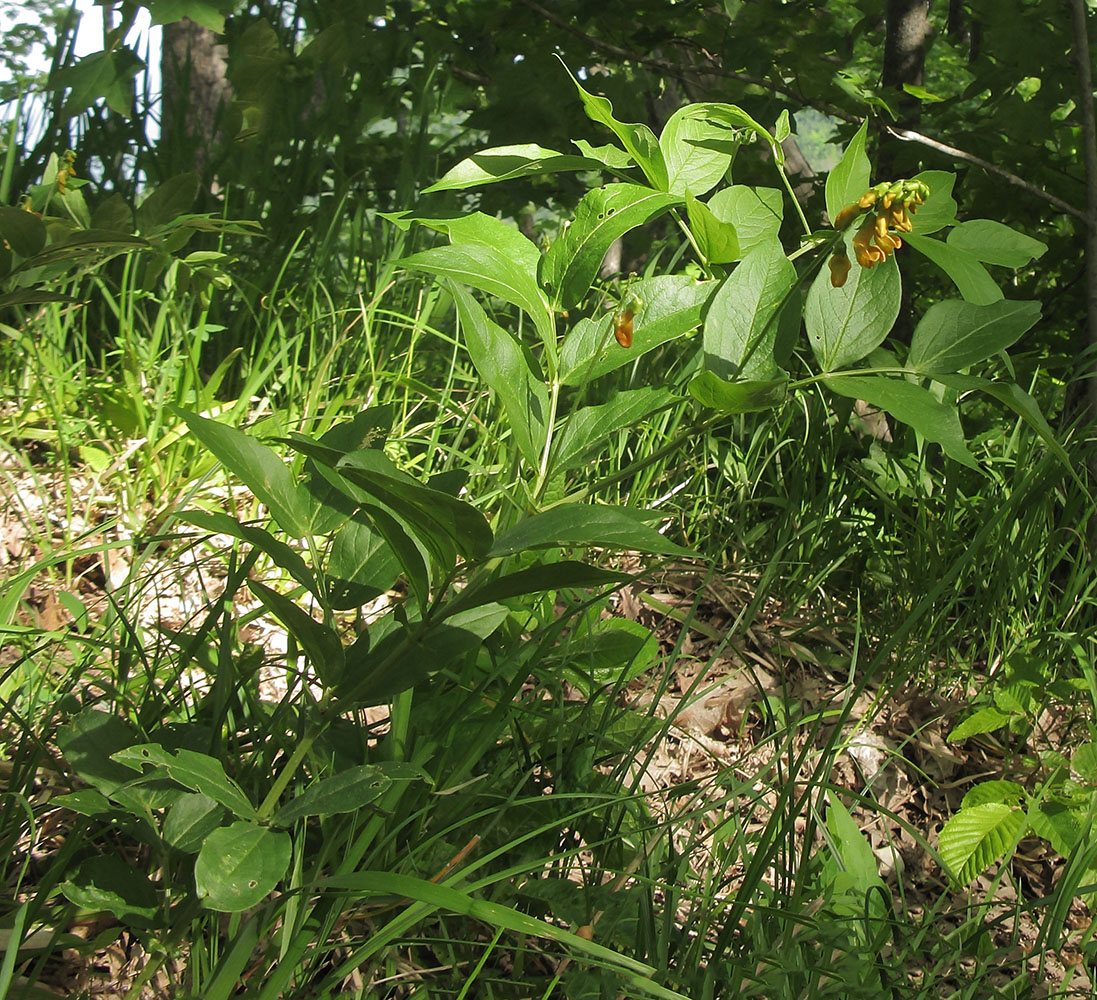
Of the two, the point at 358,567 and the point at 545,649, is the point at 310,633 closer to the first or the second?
the point at 358,567

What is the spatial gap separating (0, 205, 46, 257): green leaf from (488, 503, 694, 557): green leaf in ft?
2.01

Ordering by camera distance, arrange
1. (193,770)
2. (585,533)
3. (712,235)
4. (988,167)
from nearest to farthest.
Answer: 1. (585,533)
2. (193,770)
3. (712,235)
4. (988,167)

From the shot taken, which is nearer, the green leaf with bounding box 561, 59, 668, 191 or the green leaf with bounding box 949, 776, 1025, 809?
the green leaf with bounding box 561, 59, 668, 191

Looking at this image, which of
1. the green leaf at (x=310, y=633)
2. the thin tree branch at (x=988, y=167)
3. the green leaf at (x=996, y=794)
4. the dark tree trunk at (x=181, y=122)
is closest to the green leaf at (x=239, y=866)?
the green leaf at (x=310, y=633)

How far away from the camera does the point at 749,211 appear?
0.99m

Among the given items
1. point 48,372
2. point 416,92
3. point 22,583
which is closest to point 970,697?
point 22,583

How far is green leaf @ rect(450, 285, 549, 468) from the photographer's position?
0.86 metres

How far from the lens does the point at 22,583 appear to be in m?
1.24

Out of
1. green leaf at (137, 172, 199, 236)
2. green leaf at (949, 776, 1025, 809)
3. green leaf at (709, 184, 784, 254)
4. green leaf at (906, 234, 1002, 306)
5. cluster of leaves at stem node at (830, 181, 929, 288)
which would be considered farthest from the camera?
green leaf at (949, 776, 1025, 809)

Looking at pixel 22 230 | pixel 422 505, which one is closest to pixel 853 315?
pixel 422 505

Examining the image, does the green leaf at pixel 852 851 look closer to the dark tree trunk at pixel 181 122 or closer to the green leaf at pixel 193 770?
the green leaf at pixel 193 770

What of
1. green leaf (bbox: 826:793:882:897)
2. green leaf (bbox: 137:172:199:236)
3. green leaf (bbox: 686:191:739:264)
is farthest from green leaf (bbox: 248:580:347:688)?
green leaf (bbox: 826:793:882:897)

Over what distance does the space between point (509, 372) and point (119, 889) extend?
0.59 meters

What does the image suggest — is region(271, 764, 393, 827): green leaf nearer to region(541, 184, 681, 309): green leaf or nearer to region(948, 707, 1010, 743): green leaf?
region(541, 184, 681, 309): green leaf
